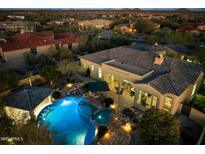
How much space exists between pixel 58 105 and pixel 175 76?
9.79 m

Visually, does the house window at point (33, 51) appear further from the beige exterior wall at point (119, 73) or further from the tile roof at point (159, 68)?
the beige exterior wall at point (119, 73)

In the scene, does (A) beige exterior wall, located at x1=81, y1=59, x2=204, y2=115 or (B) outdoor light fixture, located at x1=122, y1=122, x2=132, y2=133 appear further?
(A) beige exterior wall, located at x1=81, y1=59, x2=204, y2=115

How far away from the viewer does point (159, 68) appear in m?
14.1

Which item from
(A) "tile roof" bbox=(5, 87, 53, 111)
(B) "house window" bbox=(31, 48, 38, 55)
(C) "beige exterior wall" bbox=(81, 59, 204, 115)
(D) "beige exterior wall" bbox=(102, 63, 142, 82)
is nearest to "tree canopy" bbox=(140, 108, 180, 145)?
(C) "beige exterior wall" bbox=(81, 59, 204, 115)

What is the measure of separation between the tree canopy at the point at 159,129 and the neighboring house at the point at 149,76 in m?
2.68

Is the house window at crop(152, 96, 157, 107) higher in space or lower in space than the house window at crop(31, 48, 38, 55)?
lower

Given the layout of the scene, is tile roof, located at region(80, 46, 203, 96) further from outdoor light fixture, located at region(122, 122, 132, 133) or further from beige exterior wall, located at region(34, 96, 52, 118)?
beige exterior wall, located at region(34, 96, 52, 118)

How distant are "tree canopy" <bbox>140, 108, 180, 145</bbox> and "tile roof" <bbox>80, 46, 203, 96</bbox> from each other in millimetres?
2804

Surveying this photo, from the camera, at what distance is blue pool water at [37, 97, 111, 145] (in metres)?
9.93

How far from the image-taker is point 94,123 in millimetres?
10930

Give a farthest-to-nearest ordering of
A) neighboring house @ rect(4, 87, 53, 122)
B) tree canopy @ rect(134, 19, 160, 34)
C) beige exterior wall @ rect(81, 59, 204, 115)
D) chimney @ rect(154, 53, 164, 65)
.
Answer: tree canopy @ rect(134, 19, 160, 34), chimney @ rect(154, 53, 164, 65), beige exterior wall @ rect(81, 59, 204, 115), neighboring house @ rect(4, 87, 53, 122)

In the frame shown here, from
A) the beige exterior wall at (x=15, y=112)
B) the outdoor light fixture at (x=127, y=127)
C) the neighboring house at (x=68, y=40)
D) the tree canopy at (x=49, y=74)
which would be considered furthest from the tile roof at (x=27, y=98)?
the neighboring house at (x=68, y=40)

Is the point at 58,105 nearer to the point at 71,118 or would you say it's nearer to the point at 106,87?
the point at 71,118
